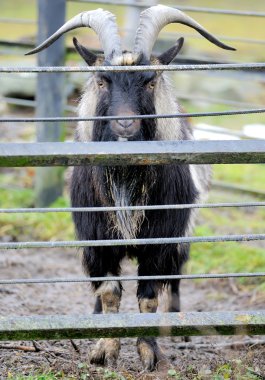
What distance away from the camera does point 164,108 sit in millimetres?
5055

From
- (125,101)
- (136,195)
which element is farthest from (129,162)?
(136,195)

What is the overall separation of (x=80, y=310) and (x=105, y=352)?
1365mm

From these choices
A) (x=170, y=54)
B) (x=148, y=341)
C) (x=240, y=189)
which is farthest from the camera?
(x=240, y=189)

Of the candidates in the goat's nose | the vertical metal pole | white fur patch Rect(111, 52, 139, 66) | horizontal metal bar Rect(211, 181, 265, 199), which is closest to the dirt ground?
the vertical metal pole

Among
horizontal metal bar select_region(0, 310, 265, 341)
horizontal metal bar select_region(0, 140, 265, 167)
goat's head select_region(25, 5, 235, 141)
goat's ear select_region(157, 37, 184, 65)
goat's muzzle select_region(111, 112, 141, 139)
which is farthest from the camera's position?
goat's ear select_region(157, 37, 184, 65)

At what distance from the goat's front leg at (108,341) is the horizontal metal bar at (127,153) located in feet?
5.59

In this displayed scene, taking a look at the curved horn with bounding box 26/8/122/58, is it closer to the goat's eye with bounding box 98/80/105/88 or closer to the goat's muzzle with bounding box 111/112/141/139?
the goat's eye with bounding box 98/80/105/88

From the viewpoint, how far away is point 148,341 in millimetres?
4910

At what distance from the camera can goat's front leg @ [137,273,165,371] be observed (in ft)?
15.8

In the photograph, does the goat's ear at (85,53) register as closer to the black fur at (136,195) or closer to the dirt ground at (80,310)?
the black fur at (136,195)

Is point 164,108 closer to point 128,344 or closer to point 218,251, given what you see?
point 128,344

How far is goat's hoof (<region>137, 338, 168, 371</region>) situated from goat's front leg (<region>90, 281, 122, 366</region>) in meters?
0.15

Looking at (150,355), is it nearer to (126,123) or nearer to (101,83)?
(126,123)

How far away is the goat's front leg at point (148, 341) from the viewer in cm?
480
